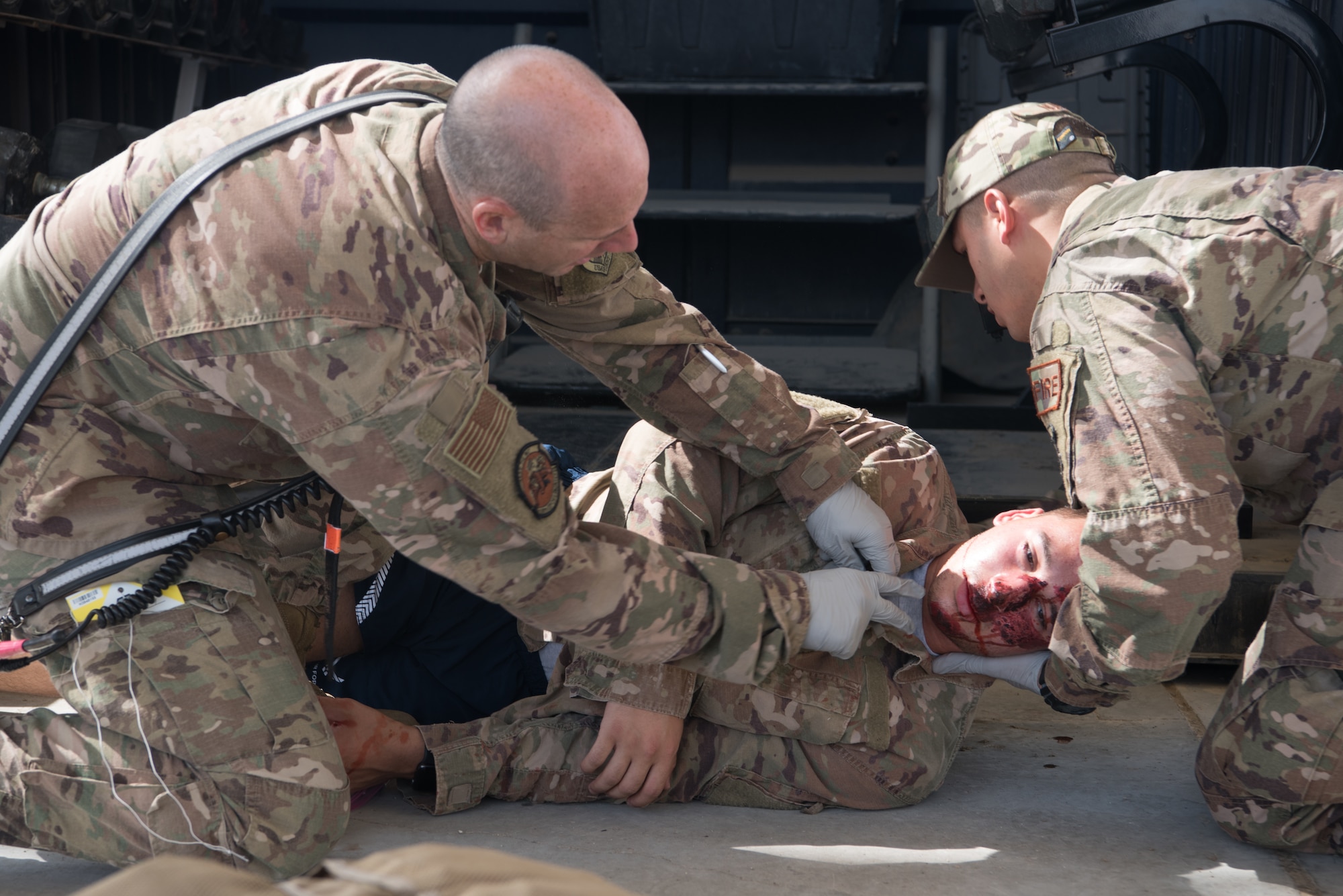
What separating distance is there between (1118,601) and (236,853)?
1.37 metres

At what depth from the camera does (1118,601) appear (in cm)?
185

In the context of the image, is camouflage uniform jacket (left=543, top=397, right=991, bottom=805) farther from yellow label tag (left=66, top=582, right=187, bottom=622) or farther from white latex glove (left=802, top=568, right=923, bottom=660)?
yellow label tag (left=66, top=582, right=187, bottom=622)

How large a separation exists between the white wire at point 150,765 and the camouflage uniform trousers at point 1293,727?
1545 mm

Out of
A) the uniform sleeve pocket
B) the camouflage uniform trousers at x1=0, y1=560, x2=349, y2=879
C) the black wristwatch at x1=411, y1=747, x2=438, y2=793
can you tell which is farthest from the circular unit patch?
the black wristwatch at x1=411, y1=747, x2=438, y2=793

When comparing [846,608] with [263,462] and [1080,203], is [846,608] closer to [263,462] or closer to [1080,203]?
[1080,203]

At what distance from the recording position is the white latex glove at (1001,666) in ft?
7.23

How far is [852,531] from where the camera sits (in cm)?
226

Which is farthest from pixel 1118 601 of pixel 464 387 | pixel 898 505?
pixel 464 387

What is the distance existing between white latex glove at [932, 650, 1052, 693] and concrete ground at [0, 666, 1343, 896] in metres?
0.20

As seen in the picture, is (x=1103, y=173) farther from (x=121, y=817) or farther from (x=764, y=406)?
(x=121, y=817)

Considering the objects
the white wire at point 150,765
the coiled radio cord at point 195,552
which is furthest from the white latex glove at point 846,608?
the white wire at point 150,765

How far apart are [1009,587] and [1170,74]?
213 centimetres

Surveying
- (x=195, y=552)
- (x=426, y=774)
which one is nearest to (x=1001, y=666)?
(x=426, y=774)

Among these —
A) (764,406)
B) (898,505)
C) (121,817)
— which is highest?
(764,406)
